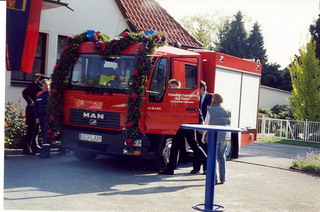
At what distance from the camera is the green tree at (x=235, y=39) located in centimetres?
4712

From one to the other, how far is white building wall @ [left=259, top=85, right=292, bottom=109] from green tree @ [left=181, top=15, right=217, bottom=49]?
13.4 metres

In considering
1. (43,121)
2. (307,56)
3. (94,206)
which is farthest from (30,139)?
(307,56)

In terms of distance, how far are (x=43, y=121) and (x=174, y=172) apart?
328 centimetres

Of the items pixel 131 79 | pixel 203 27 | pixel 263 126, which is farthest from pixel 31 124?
pixel 203 27

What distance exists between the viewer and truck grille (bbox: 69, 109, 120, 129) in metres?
9.84

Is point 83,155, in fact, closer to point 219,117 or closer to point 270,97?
point 219,117

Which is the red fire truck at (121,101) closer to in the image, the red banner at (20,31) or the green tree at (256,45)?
the red banner at (20,31)

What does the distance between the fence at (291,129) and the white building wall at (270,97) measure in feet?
40.1

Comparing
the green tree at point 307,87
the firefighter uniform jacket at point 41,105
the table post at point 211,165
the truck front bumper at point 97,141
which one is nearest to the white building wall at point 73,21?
the firefighter uniform jacket at point 41,105

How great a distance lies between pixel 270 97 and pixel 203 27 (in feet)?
52.3

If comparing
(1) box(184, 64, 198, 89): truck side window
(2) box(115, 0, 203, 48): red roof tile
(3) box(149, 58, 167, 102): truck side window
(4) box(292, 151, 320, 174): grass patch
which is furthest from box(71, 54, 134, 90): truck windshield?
(2) box(115, 0, 203, 48): red roof tile

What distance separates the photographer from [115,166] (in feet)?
35.5

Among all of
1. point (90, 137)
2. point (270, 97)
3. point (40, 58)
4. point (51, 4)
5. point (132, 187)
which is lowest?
point (132, 187)

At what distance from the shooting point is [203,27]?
5194 centimetres
